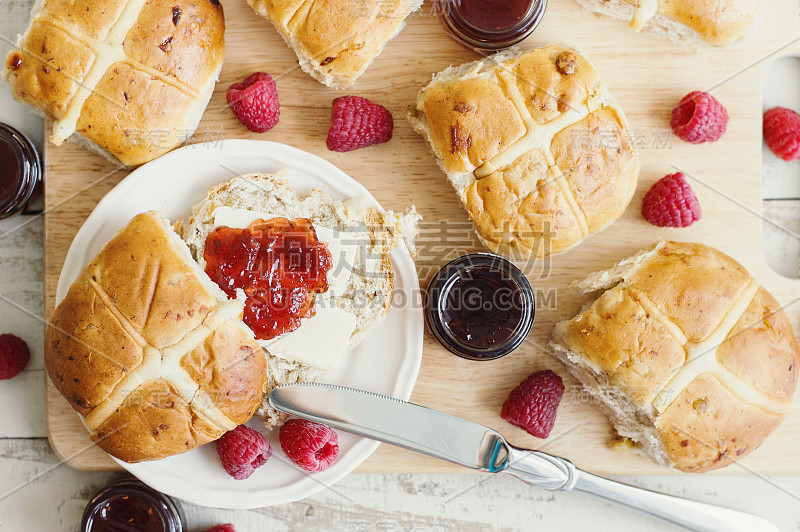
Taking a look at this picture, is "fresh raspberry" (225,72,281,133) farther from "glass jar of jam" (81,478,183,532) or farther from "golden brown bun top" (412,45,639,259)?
"glass jar of jam" (81,478,183,532)

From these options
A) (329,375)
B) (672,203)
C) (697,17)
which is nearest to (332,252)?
(329,375)

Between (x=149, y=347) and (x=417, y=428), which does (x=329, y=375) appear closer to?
(x=417, y=428)

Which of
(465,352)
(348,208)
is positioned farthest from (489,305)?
(348,208)

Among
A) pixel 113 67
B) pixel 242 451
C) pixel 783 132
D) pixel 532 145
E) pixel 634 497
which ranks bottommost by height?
pixel 634 497

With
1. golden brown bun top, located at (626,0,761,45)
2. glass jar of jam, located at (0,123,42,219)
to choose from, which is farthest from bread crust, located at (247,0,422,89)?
glass jar of jam, located at (0,123,42,219)

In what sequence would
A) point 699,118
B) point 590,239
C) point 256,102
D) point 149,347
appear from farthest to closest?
point 590,239 → point 699,118 → point 256,102 → point 149,347

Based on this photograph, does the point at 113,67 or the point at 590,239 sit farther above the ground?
the point at 113,67

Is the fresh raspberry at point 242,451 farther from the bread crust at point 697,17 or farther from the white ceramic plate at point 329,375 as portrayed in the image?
the bread crust at point 697,17
